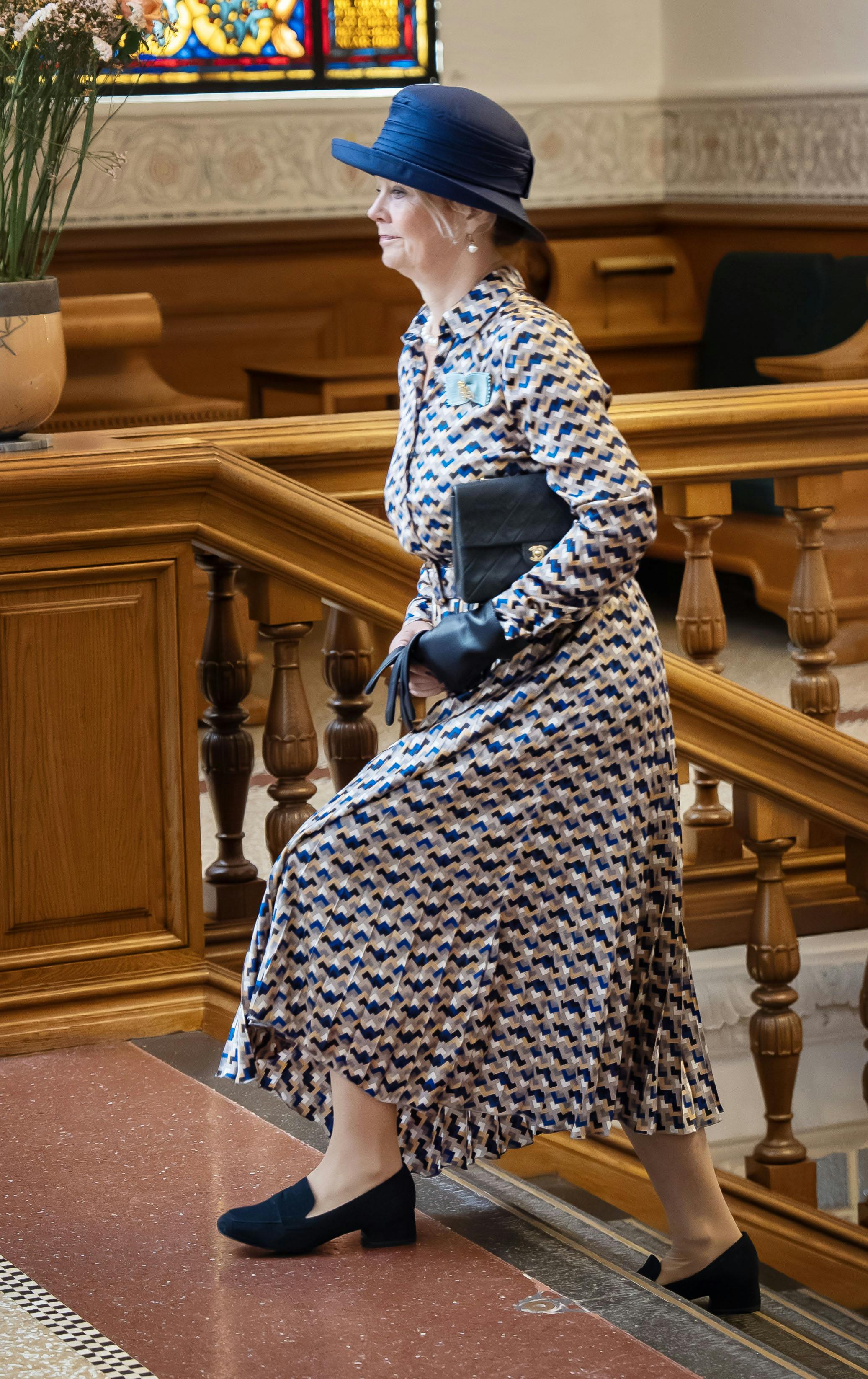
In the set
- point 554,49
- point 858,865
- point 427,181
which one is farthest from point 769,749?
point 554,49

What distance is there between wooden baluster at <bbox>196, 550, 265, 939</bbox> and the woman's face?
1103 millimetres

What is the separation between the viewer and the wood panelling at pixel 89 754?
299 cm

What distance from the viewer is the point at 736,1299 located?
8.31 ft

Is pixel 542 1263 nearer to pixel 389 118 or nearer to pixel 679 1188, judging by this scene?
pixel 679 1188

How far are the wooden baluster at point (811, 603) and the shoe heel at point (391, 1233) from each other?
176 centimetres

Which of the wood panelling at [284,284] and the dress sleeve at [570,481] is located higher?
the wood panelling at [284,284]

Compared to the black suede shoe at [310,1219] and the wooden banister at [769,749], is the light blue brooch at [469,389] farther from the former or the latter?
the black suede shoe at [310,1219]

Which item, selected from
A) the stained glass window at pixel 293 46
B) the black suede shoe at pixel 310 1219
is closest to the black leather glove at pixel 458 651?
the black suede shoe at pixel 310 1219

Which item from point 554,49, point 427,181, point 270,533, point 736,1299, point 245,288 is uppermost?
point 554,49

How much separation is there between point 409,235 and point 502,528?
1.30 feet

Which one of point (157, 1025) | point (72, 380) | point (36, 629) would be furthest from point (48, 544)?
point (72, 380)

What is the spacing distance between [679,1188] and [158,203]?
6915mm

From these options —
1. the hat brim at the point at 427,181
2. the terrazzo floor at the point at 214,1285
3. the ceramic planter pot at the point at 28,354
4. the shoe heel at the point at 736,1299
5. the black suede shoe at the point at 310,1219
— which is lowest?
the shoe heel at the point at 736,1299

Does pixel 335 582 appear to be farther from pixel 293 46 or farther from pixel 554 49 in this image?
pixel 554 49
